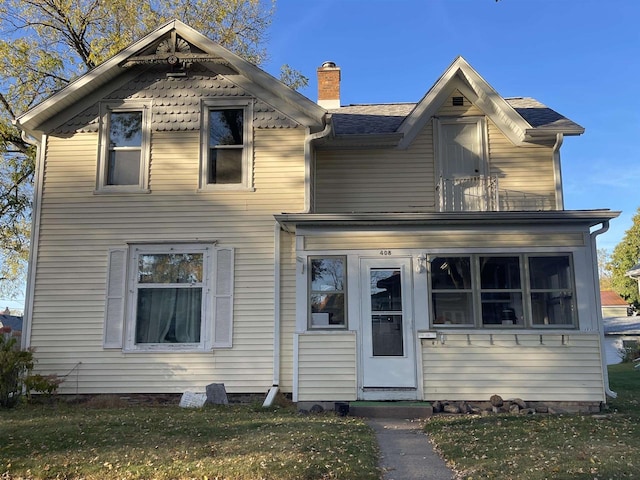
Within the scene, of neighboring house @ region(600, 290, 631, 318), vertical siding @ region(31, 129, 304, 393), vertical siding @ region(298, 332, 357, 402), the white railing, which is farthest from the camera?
neighboring house @ region(600, 290, 631, 318)

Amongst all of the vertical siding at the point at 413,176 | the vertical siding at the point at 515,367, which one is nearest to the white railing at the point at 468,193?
the vertical siding at the point at 413,176

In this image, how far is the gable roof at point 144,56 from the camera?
421 inches

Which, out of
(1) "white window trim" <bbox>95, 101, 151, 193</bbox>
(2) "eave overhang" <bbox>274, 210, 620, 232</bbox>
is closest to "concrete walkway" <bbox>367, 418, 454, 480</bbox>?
(2) "eave overhang" <bbox>274, 210, 620, 232</bbox>

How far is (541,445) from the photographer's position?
6270mm

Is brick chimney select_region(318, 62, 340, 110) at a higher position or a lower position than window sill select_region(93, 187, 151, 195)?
higher

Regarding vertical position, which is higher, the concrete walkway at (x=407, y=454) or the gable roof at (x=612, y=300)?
the gable roof at (x=612, y=300)

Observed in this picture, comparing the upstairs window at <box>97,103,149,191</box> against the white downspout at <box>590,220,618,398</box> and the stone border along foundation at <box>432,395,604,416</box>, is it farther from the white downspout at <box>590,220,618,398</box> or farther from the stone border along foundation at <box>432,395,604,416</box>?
the white downspout at <box>590,220,618,398</box>

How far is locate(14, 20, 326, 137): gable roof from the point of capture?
10695 millimetres

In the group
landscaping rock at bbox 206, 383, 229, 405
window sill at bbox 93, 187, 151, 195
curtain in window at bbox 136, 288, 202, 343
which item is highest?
window sill at bbox 93, 187, 151, 195

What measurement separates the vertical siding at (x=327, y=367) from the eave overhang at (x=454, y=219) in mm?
1906

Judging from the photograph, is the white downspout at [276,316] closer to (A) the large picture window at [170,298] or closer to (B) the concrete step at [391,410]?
(A) the large picture window at [170,298]

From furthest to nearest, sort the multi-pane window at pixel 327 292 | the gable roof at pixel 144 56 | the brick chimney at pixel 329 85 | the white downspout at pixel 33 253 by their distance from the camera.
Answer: the brick chimney at pixel 329 85 → the gable roof at pixel 144 56 → the white downspout at pixel 33 253 → the multi-pane window at pixel 327 292

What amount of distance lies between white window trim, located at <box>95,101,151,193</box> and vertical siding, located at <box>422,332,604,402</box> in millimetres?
6321

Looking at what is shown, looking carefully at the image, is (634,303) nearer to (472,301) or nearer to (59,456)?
(472,301)
